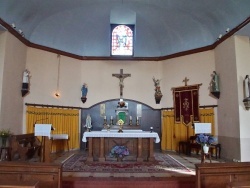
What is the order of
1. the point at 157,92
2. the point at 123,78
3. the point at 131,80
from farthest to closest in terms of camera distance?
the point at 131,80 → the point at 123,78 → the point at 157,92

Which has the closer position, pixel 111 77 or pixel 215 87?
pixel 215 87

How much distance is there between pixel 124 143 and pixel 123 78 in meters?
3.93

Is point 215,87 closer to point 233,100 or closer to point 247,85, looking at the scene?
point 233,100

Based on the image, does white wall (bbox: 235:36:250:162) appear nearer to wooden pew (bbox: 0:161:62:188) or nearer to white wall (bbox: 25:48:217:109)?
white wall (bbox: 25:48:217:109)

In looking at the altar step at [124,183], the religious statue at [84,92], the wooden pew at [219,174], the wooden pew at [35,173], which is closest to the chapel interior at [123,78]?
the religious statue at [84,92]

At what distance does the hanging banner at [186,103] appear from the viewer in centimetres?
973

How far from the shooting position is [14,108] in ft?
26.6

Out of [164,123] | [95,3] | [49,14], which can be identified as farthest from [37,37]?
[164,123]

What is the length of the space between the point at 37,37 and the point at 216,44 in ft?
23.2

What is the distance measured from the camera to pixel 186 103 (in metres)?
10.1

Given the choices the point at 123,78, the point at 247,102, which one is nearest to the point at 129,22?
the point at 123,78

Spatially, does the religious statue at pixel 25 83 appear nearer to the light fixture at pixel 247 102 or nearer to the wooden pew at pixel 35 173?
the wooden pew at pixel 35 173

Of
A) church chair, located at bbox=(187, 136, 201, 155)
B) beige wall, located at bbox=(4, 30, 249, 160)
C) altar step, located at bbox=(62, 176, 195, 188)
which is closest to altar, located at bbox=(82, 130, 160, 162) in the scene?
church chair, located at bbox=(187, 136, 201, 155)

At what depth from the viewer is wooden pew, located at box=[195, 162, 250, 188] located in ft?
12.8
